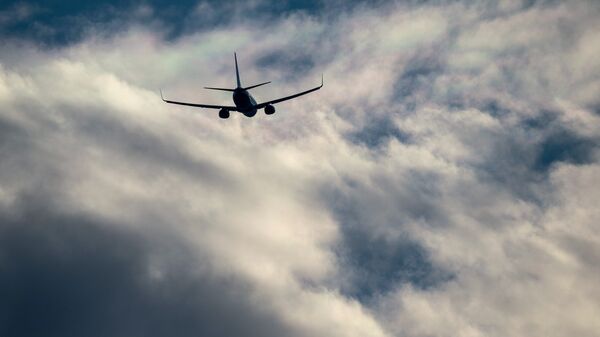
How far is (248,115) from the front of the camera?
90938 mm

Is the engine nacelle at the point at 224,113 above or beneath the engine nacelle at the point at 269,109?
beneath

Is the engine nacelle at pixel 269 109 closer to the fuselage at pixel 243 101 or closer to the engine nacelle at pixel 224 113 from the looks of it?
the fuselage at pixel 243 101

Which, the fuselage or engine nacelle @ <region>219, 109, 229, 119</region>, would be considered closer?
the fuselage

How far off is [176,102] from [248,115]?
1254cm

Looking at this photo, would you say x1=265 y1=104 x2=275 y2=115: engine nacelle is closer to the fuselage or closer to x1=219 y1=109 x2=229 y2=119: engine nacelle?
the fuselage

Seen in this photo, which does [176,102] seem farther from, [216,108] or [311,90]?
[311,90]

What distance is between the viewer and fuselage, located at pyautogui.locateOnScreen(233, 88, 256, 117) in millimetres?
86750

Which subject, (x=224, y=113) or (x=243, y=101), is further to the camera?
(x=224, y=113)

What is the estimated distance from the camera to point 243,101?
8731cm

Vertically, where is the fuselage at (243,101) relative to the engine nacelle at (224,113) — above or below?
above

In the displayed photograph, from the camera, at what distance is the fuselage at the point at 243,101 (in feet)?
285

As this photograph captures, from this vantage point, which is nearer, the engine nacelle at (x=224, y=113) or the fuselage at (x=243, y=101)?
the fuselage at (x=243, y=101)

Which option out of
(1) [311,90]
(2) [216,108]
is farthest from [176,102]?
(1) [311,90]

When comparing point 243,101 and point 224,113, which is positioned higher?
point 243,101
